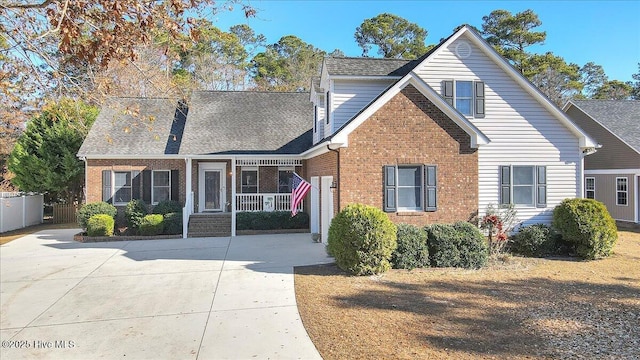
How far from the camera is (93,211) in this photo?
53.7 ft

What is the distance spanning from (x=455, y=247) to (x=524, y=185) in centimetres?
434

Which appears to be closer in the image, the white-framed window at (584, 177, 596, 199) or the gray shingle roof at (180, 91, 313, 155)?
the gray shingle roof at (180, 91, 313, 155)

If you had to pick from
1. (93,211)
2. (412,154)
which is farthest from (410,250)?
(93,211)

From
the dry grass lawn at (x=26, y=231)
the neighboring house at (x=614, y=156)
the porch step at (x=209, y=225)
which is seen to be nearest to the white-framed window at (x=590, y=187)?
the neighboring house at (x=614, y=156)

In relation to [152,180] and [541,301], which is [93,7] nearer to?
[541,301]

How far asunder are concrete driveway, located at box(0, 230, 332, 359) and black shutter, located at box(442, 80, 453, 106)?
6.33 meters

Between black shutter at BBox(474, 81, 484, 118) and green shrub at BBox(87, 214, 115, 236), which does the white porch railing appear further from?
black shutter at BBox(474, 81, 484, 118)

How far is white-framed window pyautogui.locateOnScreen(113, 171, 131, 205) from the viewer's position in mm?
18047

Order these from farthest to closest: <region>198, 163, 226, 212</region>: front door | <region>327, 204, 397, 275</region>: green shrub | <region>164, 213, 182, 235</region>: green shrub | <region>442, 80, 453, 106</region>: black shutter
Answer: <region>198, 163, 226, 212</region>: front door, <region>164, 213, 182, 235</region>: green shrub, <region>442, 80, 453, 106</region>: black shutter, <region>327, 204, 397, 275</region>: green shrub

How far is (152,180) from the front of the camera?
1820 cm

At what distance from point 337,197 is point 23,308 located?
24.6 ft

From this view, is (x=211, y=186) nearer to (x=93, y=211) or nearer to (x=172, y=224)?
(x=172, y=224)

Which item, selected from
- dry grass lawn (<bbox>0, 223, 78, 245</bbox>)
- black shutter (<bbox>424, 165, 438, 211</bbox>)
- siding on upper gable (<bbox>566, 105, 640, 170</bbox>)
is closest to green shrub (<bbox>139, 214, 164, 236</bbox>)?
dry grass lawn (<bbox>0, 223, 78, 245</bbox>)

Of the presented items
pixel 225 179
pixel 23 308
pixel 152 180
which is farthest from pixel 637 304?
pixel 152 180
